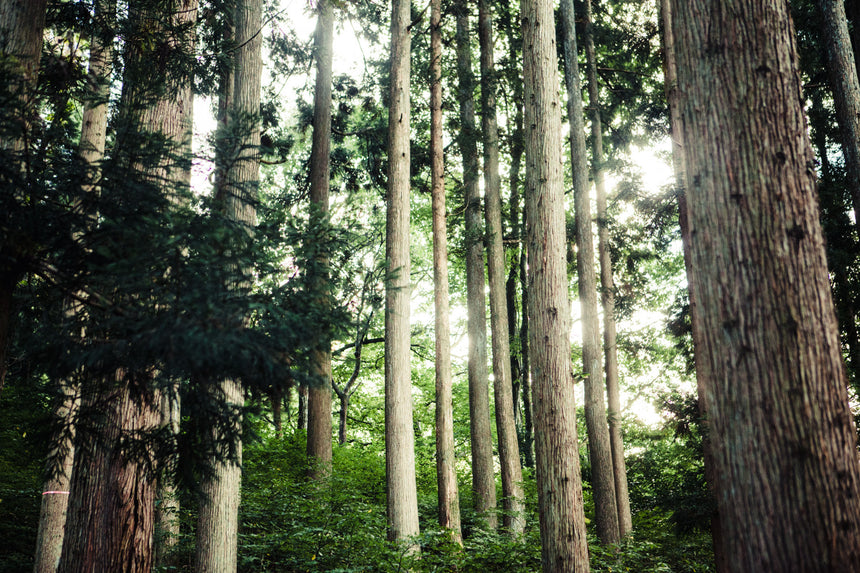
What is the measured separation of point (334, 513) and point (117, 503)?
3.32 m

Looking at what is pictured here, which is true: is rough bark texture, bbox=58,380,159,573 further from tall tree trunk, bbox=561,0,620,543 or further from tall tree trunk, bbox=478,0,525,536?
tall tree trunk, bbox=561,0,620,543

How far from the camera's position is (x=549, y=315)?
5055mm

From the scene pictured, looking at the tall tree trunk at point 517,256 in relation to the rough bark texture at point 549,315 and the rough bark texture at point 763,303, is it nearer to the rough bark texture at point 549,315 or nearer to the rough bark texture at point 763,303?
the rough bark texture at point 549,315

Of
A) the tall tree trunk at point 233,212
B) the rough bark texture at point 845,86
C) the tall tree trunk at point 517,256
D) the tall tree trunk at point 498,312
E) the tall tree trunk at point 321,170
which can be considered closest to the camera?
the tall tree trunk at point 233,212

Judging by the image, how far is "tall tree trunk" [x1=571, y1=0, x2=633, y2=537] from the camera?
1046 cm

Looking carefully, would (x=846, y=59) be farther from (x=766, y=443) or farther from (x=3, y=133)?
(x=3, y=133)

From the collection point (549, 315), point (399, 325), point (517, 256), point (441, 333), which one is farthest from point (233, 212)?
point (517, 256)

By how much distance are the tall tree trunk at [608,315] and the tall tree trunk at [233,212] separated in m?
7.65

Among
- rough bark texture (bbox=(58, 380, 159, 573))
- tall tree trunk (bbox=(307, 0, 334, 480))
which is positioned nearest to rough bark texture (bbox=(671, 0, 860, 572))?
rough bark texture (bbox=(58, 380, 159, 573))

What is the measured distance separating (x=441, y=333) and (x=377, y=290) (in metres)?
5.49

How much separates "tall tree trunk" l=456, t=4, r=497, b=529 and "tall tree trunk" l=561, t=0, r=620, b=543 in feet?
6.61

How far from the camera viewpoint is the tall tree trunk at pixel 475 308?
1039cm

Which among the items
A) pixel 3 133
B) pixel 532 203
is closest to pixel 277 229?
pixel 3 133

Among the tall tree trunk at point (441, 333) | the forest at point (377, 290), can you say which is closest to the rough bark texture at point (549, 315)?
the forest at point (377, 290)
